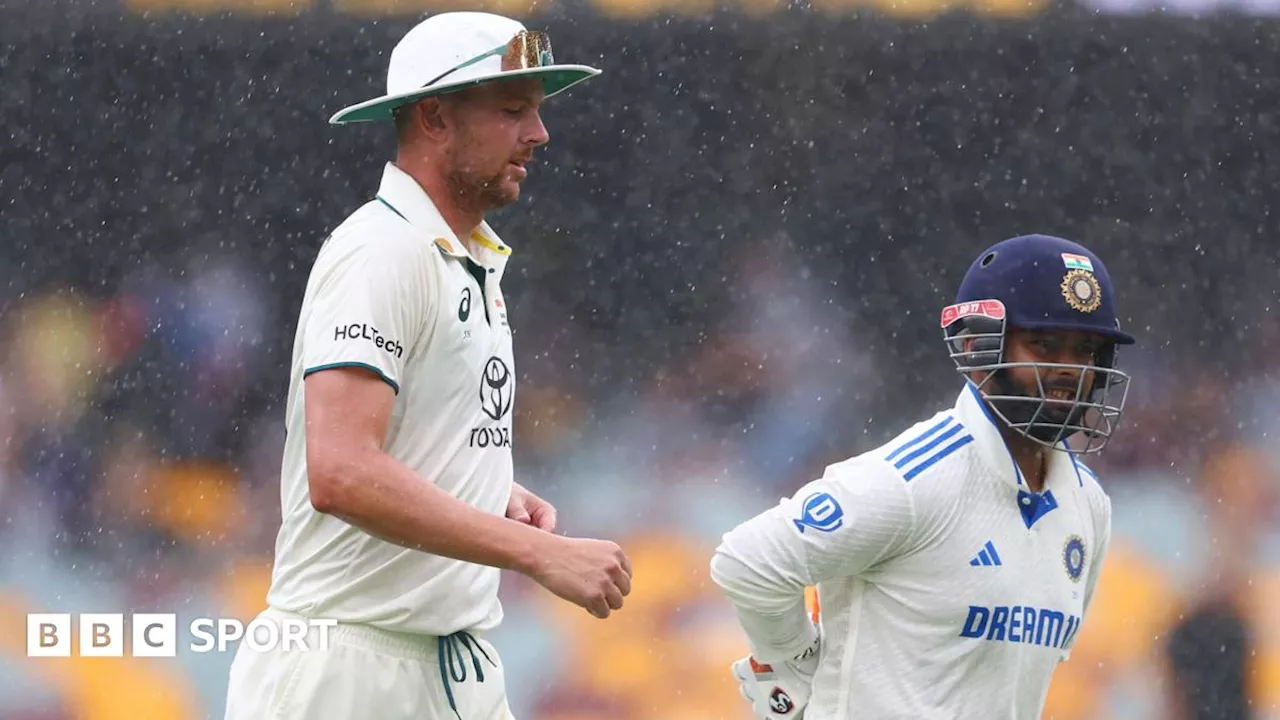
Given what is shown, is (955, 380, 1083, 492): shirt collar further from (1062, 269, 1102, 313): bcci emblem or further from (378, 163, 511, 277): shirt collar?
(378, 163, 511, 277): shirt collar

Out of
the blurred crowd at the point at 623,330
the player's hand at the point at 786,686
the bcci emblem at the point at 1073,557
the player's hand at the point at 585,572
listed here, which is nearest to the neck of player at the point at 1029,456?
the bcci emblem at the point at 1073,557

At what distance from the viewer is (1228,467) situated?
6996mm

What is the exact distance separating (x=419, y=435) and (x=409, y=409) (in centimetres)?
4

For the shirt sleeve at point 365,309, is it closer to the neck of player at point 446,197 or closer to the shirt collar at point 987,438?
the neck of player at point 446,197

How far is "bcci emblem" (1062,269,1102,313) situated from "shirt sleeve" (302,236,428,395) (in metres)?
1.10

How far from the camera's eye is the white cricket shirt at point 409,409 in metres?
3.00

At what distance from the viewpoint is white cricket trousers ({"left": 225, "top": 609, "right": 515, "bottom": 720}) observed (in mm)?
3070

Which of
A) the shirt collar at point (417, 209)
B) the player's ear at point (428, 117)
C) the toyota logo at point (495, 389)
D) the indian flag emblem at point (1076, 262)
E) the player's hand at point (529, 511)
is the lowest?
the player's hand at point (529, 511)

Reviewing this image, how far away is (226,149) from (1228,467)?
360 cm

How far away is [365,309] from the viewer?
293 cm

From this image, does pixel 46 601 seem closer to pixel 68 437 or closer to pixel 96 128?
pixel 68 437

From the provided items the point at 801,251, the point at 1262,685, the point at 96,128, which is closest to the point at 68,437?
the point at 96,128

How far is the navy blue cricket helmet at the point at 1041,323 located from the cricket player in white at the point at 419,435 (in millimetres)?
785

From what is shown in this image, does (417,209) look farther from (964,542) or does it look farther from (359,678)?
(964,542)
